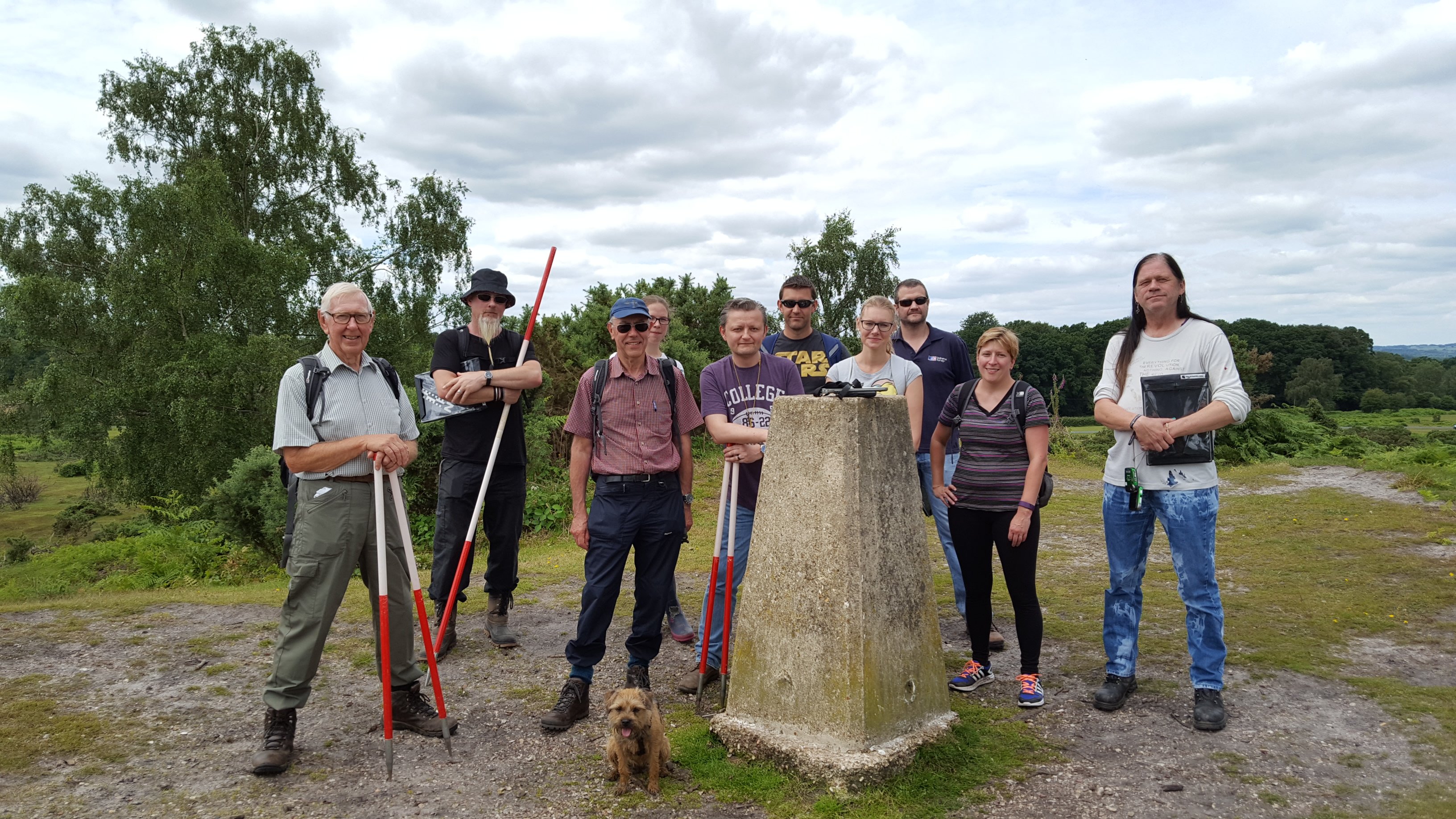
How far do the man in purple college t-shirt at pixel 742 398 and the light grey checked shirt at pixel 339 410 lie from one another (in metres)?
1.84

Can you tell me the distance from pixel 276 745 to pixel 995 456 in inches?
168

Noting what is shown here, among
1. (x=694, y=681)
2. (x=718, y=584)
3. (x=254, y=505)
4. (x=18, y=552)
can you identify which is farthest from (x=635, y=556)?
(x=18, y=552)

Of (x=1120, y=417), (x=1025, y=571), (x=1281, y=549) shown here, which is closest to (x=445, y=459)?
(x=1025, y=571)

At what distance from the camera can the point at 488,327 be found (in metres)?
5.89

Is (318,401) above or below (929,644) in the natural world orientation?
above

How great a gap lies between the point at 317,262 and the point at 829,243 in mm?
23093

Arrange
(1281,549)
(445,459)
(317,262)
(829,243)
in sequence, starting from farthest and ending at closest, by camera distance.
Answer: (829,243) → (317,262) → (1281,549) → (445,459)

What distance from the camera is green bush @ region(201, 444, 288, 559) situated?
11211mm

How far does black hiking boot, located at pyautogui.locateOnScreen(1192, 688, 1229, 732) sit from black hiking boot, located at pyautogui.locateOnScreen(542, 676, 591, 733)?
341cm

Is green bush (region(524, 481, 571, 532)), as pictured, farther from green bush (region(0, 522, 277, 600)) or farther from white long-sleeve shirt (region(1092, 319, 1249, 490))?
white long-sleeve shirt (region(1092, 319, 1249, 490))

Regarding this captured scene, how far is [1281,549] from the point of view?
934 cm

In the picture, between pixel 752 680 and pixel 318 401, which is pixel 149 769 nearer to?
pixel 318 401

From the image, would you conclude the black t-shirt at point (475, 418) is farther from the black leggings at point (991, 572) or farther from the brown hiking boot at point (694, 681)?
the black leggings at point (991, 572)

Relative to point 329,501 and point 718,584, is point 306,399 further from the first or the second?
point 718,584
